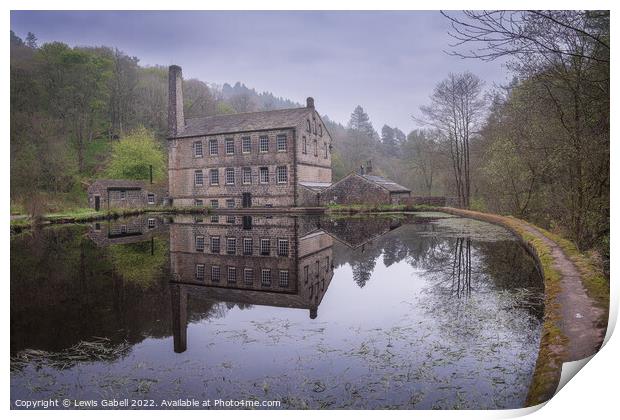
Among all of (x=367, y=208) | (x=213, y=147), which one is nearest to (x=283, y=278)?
(x=367, y=208)

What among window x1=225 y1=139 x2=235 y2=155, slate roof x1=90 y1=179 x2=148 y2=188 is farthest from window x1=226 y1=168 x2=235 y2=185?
slate roof x1=90 y1=179 x2=148 y2=188

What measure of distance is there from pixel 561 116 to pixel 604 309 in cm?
322

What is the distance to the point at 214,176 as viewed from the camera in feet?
89.6

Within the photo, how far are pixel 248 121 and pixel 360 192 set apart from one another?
8.41 meters

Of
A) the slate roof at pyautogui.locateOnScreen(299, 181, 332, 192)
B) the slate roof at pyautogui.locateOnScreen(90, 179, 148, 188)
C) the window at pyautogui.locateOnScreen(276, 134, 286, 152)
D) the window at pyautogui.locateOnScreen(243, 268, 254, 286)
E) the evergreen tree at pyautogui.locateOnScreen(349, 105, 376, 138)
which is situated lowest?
the window at pyautogui.locateOnScreen(243, 268, 254, 286)

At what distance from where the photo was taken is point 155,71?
12.6m

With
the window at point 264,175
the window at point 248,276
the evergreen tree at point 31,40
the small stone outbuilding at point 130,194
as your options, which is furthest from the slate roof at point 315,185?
the evergreen tree at point 31,40

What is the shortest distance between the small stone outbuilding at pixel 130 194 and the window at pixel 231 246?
1328cm

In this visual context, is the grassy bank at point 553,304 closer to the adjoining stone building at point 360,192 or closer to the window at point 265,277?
the window at point 265,277

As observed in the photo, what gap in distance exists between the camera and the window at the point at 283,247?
913 centimetres

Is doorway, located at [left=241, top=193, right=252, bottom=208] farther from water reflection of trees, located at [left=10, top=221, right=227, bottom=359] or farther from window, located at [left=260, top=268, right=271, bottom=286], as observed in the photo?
window, located at [left=260, top=268, right=271, bottom=286]

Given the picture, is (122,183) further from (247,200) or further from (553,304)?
(553,304)

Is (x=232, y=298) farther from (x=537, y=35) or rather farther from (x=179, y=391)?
(x=537, y=35)

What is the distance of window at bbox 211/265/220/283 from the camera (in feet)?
22.5
